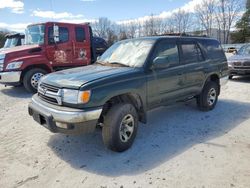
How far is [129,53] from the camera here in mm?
5227

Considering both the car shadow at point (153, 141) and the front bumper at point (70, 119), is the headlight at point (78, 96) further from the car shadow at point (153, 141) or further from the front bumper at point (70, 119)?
the car shadow at point (153, 141)

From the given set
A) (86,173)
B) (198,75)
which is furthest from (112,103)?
(198,75)

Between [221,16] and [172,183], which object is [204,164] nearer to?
[172,183]

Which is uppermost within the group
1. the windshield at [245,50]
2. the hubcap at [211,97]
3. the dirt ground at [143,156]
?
the windshield at [245,50]

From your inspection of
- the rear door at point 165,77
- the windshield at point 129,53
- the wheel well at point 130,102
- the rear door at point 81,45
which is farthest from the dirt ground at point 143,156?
the rear door at point 81,45

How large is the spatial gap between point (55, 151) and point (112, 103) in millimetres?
1237

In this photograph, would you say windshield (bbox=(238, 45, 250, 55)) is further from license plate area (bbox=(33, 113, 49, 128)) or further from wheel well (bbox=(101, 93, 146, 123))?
license plate area (bbox=(33, 113, 49, 128))

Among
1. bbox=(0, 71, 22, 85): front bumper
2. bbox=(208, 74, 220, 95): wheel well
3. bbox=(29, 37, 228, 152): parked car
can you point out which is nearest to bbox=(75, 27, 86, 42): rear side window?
bbox=(0, 71, 22, 85): front bumper

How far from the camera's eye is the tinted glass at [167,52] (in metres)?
5.13

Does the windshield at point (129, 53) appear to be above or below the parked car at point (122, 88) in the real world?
above

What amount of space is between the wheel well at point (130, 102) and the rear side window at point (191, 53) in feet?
5.45

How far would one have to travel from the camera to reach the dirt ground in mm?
3629

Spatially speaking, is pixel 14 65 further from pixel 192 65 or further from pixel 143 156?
pixel 143 156

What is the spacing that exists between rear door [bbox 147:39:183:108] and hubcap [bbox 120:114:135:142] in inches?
24.5
